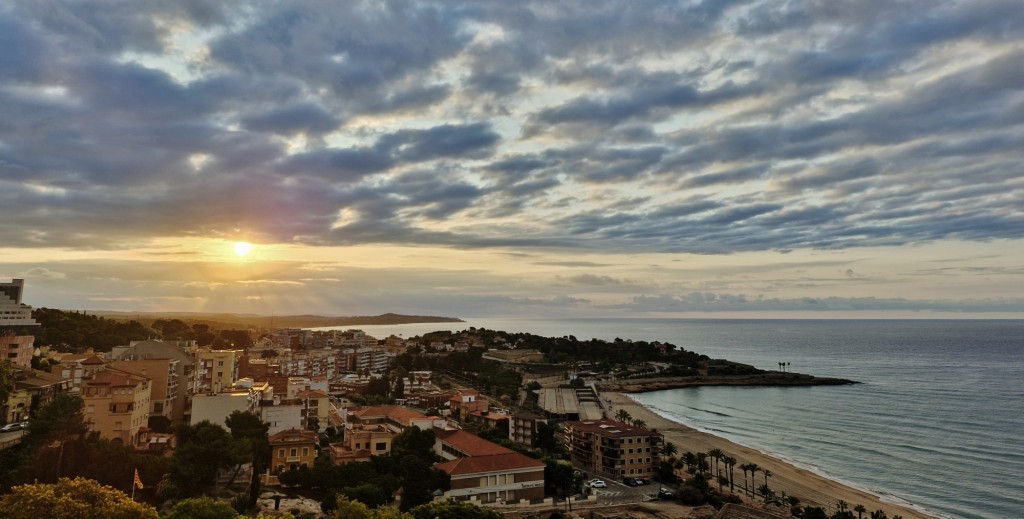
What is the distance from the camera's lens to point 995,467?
53.9m

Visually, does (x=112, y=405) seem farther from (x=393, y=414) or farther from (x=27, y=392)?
(x=393, y=414)

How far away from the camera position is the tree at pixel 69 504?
18453mm

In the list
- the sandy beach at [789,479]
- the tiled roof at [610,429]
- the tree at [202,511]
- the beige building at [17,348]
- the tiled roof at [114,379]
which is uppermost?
the beige building at [17,348]

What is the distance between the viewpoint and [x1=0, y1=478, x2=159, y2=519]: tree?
1845 centimetres

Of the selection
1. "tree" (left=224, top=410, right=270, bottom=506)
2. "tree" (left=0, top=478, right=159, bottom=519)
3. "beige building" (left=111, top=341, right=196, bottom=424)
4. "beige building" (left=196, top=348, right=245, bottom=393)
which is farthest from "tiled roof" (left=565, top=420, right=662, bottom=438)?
"tree" (left=0, top=478, right=159, bottom=519)

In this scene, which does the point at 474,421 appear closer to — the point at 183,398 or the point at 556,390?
the point at 183,398

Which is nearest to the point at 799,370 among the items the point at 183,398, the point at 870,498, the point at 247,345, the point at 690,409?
the point at 690,409

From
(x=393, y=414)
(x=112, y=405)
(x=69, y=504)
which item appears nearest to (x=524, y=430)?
(x=393, y=414)

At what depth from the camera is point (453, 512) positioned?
2625 centimetres

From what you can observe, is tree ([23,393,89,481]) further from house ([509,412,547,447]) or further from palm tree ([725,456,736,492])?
palm tree ([725,456,736,492])

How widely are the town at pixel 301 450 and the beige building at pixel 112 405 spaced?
76 millimetres

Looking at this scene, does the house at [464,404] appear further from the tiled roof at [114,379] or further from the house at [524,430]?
the tiled roof at [114,379]

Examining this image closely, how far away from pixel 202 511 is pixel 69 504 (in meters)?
5.31

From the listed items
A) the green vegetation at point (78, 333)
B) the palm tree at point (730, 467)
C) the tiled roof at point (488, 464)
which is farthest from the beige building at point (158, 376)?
the palm tree at point (730, 467)
